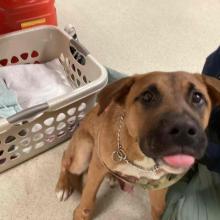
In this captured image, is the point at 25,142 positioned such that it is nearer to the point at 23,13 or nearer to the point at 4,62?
the point at 4,62

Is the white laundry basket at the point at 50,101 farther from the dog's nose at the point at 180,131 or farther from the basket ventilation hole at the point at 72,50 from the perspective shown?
the dog's nose at the point at 180,131

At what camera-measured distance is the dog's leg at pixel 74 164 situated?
1.26 metres

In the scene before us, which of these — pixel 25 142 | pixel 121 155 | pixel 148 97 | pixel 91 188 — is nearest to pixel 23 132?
pixel 25 142

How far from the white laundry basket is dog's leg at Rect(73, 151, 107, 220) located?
262 mm

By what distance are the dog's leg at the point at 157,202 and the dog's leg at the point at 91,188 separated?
19 cm

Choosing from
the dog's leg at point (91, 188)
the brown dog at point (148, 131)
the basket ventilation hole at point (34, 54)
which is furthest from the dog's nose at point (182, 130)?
the basket ventilation hole at point (34, 54)

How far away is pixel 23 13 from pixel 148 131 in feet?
3.41

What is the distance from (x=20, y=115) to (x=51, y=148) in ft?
1.17

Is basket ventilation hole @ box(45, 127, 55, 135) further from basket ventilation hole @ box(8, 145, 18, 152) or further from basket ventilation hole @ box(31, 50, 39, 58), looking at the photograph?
basket ventilation hole @ box(31, 50, 39, 58)

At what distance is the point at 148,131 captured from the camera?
2.91ft

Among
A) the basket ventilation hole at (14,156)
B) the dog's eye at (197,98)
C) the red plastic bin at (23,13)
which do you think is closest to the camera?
the dog's eye at (197,98)

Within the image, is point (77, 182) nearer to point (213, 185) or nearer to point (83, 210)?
point (83, 210)

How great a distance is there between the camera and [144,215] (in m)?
1.38

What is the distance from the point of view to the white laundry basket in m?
1.30
